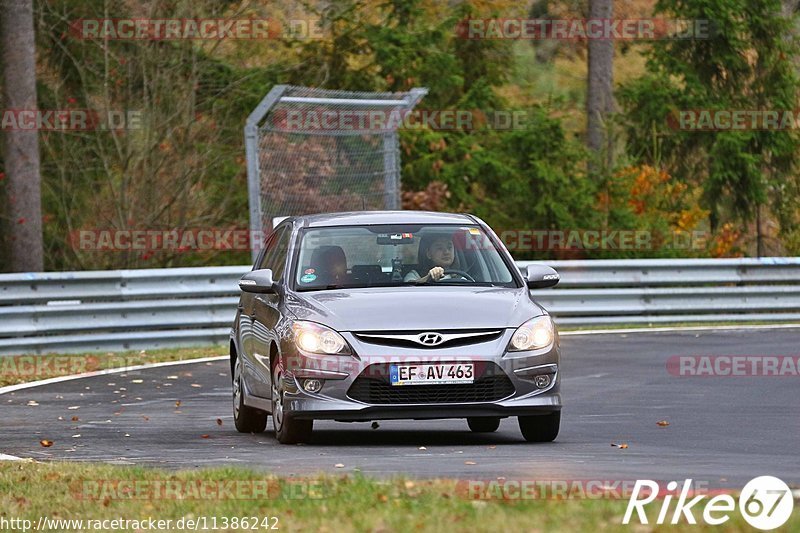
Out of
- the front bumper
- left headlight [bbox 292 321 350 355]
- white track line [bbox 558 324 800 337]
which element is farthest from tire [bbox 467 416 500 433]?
white track line [bbox 558 324 800 337]

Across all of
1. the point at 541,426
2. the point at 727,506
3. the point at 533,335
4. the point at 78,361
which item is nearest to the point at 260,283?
the point at 533,335

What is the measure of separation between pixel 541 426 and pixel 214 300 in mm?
11915

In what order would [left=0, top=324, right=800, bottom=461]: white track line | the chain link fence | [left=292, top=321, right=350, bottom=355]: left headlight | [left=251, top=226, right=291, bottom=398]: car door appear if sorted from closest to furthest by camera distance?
[left=292, top=321, right=350, bottom=355]: left headlight
[left=251, top=226, right=291, bottom=398]: car door
[left=0, top=324, right=800, bottom=461]: white track line
the chain link fence

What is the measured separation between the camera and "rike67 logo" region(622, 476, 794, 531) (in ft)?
24.7

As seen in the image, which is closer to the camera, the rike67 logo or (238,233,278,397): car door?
the rike67 logo

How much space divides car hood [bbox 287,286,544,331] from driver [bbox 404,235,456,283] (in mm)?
308

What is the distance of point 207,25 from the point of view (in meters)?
28.8

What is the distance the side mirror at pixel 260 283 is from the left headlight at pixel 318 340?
89 centimetres

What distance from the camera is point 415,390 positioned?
1188cm

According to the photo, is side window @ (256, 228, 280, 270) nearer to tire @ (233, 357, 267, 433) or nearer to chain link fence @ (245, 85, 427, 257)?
tire @ (233, 357, 267, 433)

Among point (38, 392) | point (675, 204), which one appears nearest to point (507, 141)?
point (675, 204)

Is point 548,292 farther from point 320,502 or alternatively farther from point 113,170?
point 320,502

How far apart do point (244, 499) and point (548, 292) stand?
18.0 metres

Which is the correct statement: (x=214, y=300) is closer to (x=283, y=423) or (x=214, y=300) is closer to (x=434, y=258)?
(x=434, y=258)
